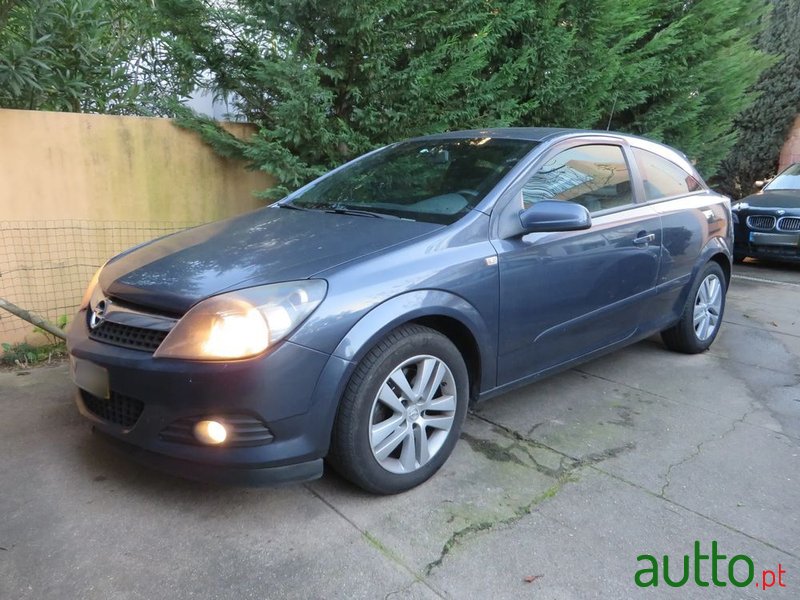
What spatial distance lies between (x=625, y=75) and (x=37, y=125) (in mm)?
5837

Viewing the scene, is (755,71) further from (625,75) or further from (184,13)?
(184,13)

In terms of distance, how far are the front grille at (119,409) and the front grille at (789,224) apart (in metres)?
8.51

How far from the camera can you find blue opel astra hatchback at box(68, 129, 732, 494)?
232 cm

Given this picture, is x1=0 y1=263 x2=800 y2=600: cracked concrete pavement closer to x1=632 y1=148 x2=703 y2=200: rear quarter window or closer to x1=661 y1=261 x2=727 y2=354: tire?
x1=661 y1=261 x2=727 y2=354: tire

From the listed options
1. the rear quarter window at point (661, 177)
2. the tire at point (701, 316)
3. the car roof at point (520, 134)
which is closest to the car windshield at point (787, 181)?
the tire at point (701, 316)

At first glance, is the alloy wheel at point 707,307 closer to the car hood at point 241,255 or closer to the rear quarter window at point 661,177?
the rear quarter window at point 661,177

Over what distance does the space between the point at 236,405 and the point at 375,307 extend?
649mm

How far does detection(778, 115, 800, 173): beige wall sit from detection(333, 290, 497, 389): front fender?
13576 millimetres

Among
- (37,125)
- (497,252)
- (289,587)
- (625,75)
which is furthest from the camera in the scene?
(625,75)

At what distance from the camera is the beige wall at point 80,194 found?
14.3 ft

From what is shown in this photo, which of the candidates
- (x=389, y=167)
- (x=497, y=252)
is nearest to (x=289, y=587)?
(x=497, y=252)

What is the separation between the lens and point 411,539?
2.47 m

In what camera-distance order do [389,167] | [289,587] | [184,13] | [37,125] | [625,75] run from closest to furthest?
1. [289,587]
2. [389,167]
3. [37,125]
4. [184,13]
5. [625,75]

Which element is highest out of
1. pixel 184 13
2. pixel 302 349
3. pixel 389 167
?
pixel 184 13
